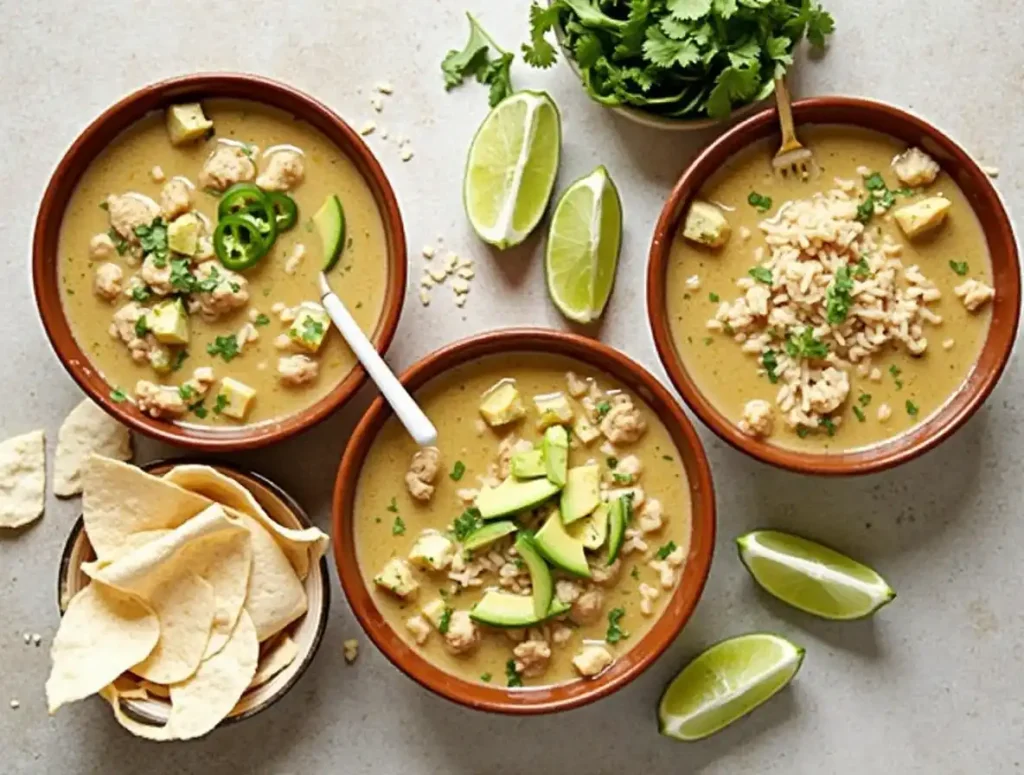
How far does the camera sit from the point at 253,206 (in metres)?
2.96

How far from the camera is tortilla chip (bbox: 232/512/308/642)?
2955 millimetres

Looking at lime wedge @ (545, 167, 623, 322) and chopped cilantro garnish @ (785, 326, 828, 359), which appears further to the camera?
lime wedge @ (545, 167, 623, 322)

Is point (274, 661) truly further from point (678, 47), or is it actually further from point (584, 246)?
point (678, 47)

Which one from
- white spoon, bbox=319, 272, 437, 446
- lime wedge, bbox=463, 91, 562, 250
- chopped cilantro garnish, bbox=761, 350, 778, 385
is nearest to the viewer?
white spoon, bbox=319, 272, 437, 446

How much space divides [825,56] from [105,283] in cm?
185

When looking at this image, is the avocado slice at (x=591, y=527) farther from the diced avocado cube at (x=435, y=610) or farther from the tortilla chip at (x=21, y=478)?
the tortilla chip at (x=21, y=478)

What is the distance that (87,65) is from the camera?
325 centimetres

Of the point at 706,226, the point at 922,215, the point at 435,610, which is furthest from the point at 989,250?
the point at 435,610

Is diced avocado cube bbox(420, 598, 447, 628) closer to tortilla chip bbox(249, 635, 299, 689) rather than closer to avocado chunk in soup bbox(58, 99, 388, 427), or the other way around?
tortilla chip bbox(249, 635, 299, 689)

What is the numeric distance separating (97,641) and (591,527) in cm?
117

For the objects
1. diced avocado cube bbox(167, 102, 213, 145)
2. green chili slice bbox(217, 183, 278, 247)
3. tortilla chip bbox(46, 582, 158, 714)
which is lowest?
tortilla chip bbox(46, 582, 158, 714)

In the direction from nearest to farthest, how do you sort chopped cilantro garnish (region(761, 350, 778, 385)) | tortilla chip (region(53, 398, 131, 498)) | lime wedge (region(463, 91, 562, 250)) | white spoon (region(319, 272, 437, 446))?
white spoon (region(319, 272, 437, 446))
chopped cilantro garnish (region(761, 350, 778, 385))
lime wedge (region(463, 91, 562, 250))
tortilla chip (region(53, 398, 131, 498))

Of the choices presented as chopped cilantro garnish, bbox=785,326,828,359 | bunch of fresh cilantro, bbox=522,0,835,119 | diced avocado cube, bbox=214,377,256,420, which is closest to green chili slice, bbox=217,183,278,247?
diced avocado cube, bbox=214,377,256,420

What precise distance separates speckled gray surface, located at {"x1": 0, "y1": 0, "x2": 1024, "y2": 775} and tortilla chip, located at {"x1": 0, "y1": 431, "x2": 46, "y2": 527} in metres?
0.05
